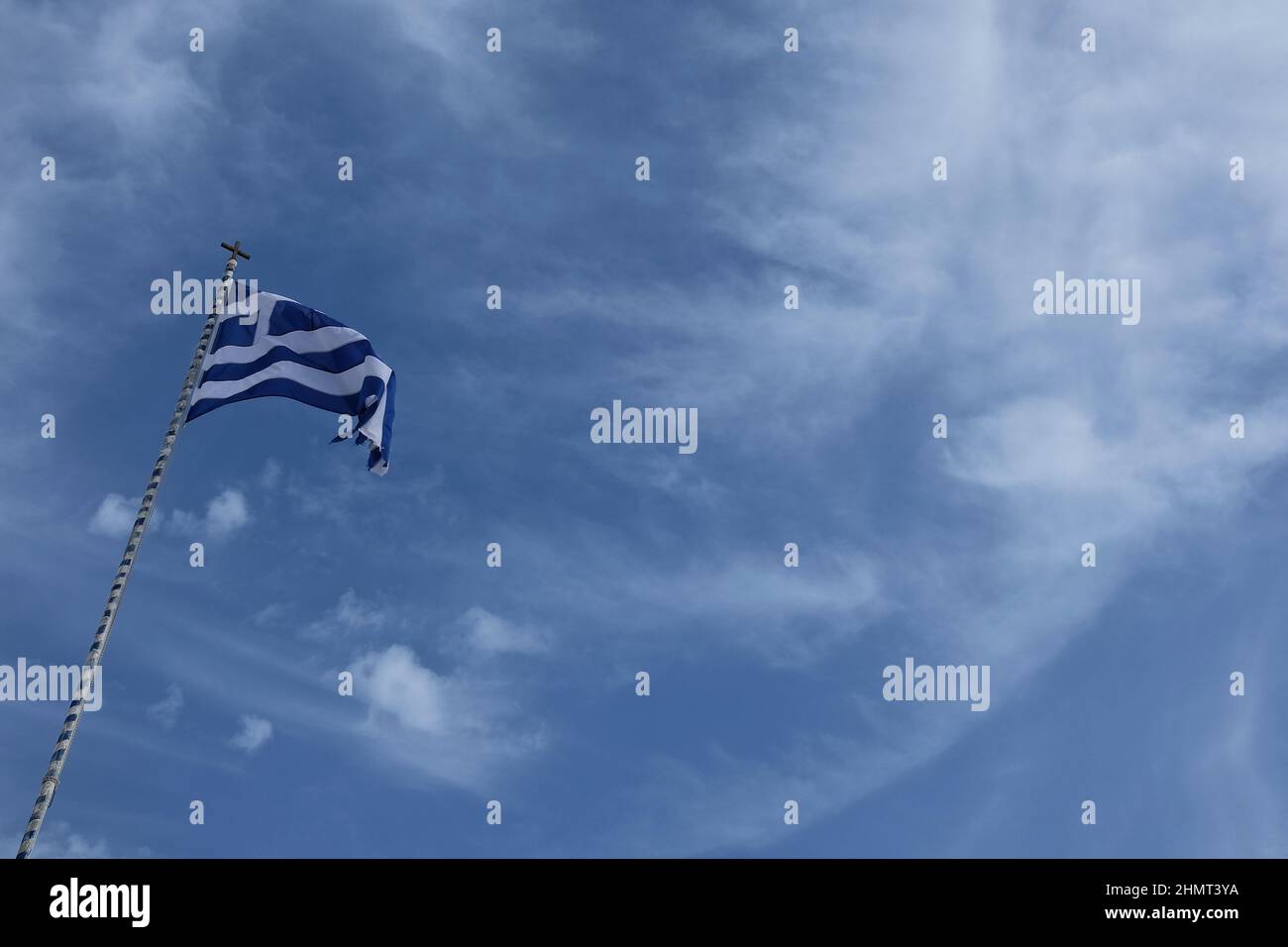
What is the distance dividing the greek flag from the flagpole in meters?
1.09

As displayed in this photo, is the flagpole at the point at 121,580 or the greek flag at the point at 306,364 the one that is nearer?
the flagpole at the point at 121,580

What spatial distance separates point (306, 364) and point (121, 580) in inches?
352

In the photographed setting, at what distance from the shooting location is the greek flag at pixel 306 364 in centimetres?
3125

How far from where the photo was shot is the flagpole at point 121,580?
21992 mm

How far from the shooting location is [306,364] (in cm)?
3197

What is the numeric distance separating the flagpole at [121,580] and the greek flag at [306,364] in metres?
1.09
